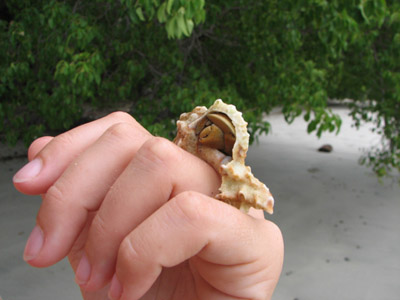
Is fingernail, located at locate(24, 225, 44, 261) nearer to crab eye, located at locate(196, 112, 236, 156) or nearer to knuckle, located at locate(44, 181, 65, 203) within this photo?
knuckle, located at locate(44, 181, 65, 203)

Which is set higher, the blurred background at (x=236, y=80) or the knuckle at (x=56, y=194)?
the knuckle at (x=56, y=194)

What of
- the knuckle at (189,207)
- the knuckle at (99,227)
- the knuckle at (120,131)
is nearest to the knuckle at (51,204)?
the knuckle at (99,227)

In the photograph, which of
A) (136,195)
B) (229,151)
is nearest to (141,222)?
(136,195)

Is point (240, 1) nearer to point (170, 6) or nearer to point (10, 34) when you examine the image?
point (170, 6)

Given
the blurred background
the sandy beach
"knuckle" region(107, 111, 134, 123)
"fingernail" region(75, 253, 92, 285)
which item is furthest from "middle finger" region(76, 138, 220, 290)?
the sandy beach

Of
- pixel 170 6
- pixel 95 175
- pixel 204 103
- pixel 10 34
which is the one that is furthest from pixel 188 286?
pixel 10 34

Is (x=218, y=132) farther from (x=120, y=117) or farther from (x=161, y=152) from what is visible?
(x=120, y=117)

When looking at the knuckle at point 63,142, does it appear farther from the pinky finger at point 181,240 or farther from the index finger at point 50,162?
the pinky finger at point 181,240
